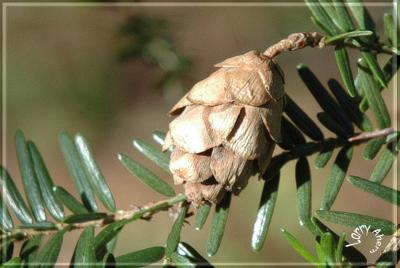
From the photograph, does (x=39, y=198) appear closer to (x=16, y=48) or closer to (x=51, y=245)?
(x=51, y=245)

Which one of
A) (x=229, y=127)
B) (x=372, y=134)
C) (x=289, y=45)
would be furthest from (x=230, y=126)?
(x=372, y=134)

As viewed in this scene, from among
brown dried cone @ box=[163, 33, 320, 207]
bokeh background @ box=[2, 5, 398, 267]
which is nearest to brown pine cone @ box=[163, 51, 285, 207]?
brown dried cone @ box=[163, 33, 320, 207]

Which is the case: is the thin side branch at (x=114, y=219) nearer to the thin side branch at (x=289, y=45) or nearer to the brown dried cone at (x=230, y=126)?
the brown dried cone at (x=230, y=126)

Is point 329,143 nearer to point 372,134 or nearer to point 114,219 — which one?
point 372,134

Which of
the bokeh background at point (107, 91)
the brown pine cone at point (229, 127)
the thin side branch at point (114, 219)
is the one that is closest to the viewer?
the brown pine cone at point (229, 127)

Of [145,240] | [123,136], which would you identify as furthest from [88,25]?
[145,240]

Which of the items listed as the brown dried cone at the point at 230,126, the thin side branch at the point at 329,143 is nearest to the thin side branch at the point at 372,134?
the thin side branch at the point at 329,143

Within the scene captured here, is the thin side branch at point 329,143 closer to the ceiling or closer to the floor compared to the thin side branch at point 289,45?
closer to the floor

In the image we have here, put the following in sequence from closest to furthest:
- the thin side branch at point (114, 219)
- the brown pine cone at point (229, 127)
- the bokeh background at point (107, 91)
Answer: the brown pine cone at point (229, 127)
the thin side branch at point (114, 219)
the bokeh background at point (107, 91)
